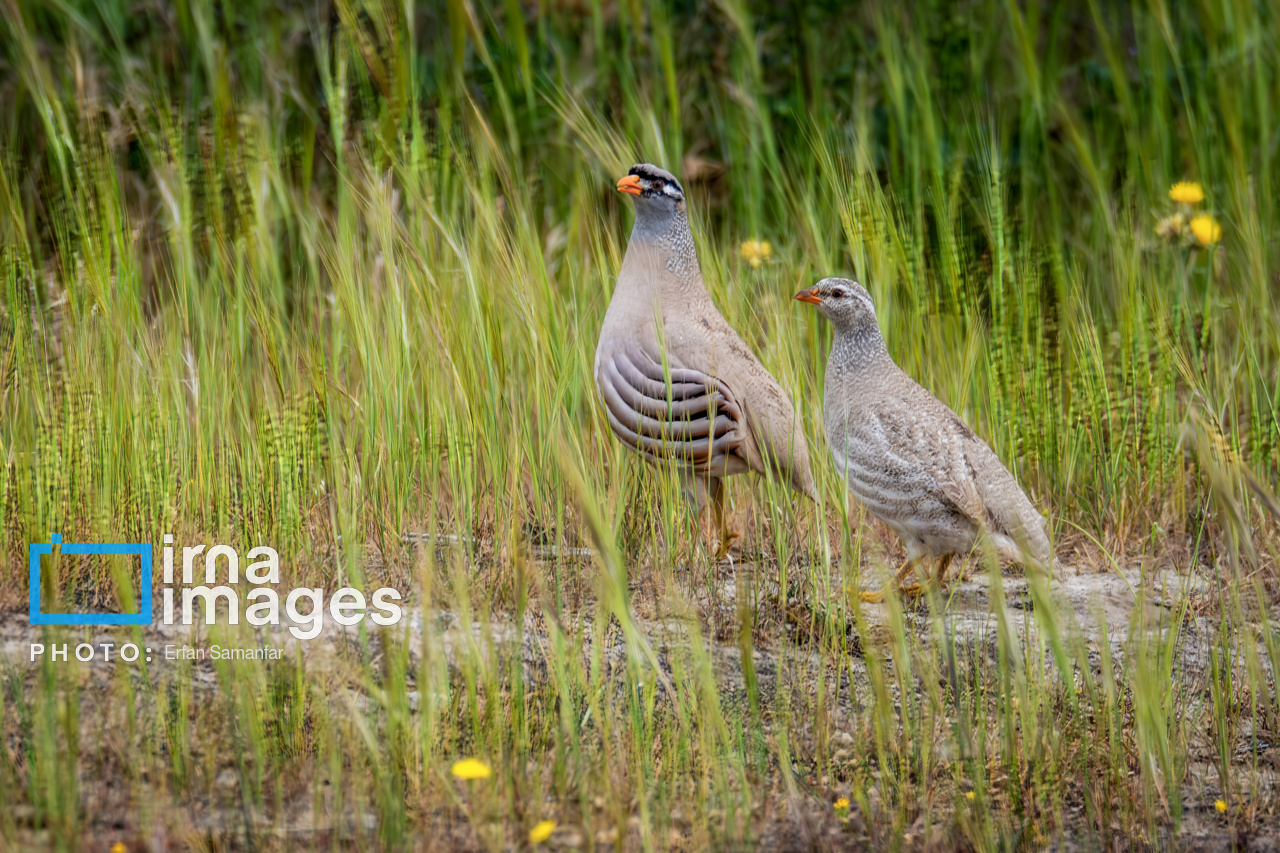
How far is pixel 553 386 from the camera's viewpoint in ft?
14.8

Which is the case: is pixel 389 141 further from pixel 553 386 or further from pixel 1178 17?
pixel 1178 17

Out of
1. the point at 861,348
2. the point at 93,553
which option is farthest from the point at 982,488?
the point at 93,553

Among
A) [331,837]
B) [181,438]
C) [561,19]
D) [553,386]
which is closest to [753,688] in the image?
[331,837]

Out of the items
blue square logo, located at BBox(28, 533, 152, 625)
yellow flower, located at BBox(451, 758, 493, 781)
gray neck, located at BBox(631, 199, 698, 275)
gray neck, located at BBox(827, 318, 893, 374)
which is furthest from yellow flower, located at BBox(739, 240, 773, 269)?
yellow flower, located at BBox(451, 758, 493, 781)

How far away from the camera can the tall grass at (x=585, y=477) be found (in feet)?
10.4

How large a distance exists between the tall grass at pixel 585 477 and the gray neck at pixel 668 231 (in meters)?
0.28

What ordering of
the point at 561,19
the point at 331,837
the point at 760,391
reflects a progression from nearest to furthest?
the point at 331,837 → the point at 760,391 → the point at 561,19

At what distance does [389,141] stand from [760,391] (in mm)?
1740

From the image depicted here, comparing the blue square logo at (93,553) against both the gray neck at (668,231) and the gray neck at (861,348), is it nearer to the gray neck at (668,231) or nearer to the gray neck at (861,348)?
the gray neck at (668,231)

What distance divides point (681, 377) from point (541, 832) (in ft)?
5.54

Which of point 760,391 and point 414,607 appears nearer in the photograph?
point 414,607

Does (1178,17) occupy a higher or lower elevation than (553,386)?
higher

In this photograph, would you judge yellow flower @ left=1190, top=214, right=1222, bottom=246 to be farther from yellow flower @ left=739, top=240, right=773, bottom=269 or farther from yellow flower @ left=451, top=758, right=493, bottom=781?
yellow flower @ left=451, top=758, right=493, bottom=781

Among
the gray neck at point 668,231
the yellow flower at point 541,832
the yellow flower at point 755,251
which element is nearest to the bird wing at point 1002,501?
the gray neck at point 668,231
